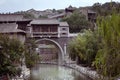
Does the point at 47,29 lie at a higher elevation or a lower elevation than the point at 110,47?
lower

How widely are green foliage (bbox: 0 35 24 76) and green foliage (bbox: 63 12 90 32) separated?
38031mm

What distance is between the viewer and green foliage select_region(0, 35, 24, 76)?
83.3ft

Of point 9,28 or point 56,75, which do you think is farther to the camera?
point 56,75

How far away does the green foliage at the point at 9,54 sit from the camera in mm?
25375

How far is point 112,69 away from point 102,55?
119 centimetres

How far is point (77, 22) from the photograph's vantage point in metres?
66.9

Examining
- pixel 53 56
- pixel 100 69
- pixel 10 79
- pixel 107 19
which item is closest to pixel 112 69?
pixel 100 69

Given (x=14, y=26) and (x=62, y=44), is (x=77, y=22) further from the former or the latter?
(x=14, y=26)

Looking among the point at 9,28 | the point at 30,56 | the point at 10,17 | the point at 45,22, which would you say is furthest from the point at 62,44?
the point at 30,56

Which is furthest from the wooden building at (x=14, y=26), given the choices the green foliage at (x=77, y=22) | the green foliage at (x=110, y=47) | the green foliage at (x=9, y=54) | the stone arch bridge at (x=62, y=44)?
the green foliage at (x=77, y=22)

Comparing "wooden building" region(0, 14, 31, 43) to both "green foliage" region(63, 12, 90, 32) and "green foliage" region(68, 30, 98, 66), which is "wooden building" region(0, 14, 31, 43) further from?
"green foliage" region(63, 12, 90, 32)

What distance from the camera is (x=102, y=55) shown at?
65.3 feet

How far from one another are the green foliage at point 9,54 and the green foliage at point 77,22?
38031 mm

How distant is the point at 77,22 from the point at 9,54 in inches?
1586
